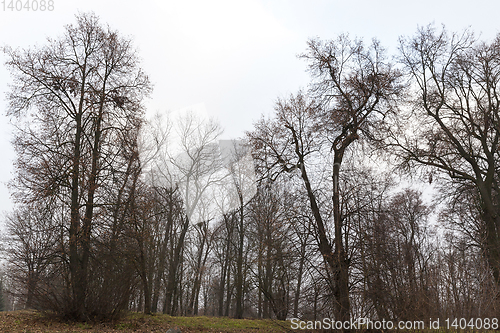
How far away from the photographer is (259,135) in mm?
13812

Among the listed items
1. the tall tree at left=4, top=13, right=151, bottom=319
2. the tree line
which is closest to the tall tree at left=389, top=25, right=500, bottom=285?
the tree line

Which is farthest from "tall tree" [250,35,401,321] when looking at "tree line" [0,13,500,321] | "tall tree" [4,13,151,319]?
"tall tree" [4,13,151,319]

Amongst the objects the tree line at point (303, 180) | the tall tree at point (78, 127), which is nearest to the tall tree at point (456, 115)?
the tree line at point (303, 180)

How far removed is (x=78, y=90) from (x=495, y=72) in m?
18.1

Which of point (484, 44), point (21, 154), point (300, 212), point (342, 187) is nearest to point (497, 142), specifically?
point (484, 44)

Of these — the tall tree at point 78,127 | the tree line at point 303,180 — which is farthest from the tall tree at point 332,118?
the tall tree at point 78,127

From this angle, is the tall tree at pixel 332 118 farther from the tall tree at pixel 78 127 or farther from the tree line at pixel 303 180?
the tall tree at pixel 78 127

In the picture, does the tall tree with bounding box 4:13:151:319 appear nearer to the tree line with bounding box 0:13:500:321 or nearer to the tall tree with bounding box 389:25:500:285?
the tree line with bounding box 0:13:500:321

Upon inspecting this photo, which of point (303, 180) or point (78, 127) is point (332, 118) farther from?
point (78, 127)

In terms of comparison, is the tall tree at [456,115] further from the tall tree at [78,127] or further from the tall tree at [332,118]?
the tall tree at [78,127]

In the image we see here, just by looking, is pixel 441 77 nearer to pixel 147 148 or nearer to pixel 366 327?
pixel 366 327

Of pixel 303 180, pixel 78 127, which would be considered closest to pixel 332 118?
pixel 303 180

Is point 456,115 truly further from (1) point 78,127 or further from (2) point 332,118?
(1) point 78,127

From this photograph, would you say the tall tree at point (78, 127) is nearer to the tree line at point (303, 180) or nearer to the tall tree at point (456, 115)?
the tree line at point (303, 180)
